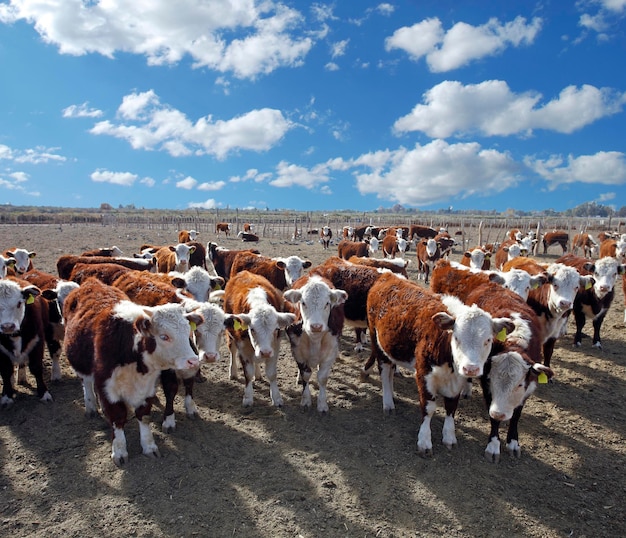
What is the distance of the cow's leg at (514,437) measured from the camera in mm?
4586

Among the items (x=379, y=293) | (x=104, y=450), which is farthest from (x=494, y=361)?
(x=104, y=450)

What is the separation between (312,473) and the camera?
14.1 ft

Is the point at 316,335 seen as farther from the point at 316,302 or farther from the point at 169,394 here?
the point at 169,394

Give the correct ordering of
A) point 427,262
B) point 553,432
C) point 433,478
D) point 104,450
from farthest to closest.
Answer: point 427,262, point 553,432, point 104,450, point 433,478

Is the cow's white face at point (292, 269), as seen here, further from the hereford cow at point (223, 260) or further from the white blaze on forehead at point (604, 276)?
the white blaze on forehead at point (604, 276)

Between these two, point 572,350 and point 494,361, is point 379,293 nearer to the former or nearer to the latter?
point 494,361

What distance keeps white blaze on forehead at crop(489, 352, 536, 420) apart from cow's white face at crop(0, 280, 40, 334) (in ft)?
19.0

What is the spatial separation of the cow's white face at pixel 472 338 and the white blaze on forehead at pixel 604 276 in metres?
4.83

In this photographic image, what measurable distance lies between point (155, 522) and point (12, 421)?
2.90m

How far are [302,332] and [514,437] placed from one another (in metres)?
2.83

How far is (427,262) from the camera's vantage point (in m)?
16.4

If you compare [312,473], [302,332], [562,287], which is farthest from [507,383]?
[562,287]

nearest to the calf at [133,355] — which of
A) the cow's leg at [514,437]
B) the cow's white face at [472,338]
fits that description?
the cow's white face at [472,338]

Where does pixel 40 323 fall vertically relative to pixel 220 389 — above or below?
above
